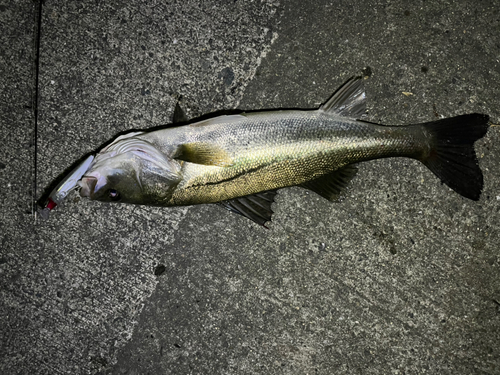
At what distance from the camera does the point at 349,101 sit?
252cm

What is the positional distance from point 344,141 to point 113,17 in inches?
90.9

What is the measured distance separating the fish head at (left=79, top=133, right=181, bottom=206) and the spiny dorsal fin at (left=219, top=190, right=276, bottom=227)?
463 millimetres

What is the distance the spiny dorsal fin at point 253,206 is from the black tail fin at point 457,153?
128 cm

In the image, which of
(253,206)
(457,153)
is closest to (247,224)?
(253,206)

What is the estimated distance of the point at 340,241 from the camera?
300 centimetres

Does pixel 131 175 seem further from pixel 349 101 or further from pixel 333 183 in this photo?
pixel 349 101

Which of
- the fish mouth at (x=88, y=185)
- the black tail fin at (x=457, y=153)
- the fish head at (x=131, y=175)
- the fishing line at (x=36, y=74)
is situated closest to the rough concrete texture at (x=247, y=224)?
the fishing line at (x=36, y=74)

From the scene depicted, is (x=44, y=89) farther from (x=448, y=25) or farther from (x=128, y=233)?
(x=448, y=25)

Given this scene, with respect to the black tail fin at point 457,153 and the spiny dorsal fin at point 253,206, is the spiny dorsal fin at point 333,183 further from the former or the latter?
the black tail fin at point 457,153

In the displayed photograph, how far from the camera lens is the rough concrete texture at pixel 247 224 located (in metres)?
2.91

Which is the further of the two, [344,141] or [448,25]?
[448,25]

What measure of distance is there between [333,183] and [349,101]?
0.63 m

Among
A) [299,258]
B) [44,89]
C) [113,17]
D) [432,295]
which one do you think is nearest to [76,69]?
[44,89]

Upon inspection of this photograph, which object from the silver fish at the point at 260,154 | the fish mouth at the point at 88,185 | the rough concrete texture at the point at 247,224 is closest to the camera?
the fish mouth at the point at 88,185
